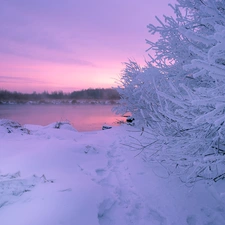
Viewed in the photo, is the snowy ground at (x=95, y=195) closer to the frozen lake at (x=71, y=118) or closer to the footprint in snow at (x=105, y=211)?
the footprint in snow at (x=105, y=211)

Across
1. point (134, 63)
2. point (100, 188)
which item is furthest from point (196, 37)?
point (134, 63)

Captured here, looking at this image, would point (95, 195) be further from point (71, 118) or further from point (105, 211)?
point (71, 118)

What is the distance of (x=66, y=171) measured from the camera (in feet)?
14.9

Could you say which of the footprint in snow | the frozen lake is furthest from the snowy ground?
the frozen lake

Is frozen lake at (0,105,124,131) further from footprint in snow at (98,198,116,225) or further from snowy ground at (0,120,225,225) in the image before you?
footprint in snow at (98,198,116,225)

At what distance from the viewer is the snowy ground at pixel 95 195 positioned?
299cm

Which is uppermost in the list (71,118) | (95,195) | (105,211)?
(95,195)

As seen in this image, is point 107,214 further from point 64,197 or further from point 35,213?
point 35,213

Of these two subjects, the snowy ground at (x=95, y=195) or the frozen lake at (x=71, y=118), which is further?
the frozen lake at (x=71, y=118)

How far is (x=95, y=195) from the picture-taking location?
3562 mm

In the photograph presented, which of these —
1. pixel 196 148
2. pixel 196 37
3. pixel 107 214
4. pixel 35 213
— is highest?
pixel 196 37

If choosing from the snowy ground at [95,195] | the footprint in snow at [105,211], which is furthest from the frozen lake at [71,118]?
the footprint in snow at [105,211]

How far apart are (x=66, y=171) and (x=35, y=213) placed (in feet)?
5.62

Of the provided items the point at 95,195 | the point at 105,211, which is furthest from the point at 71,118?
the point at 105,211
